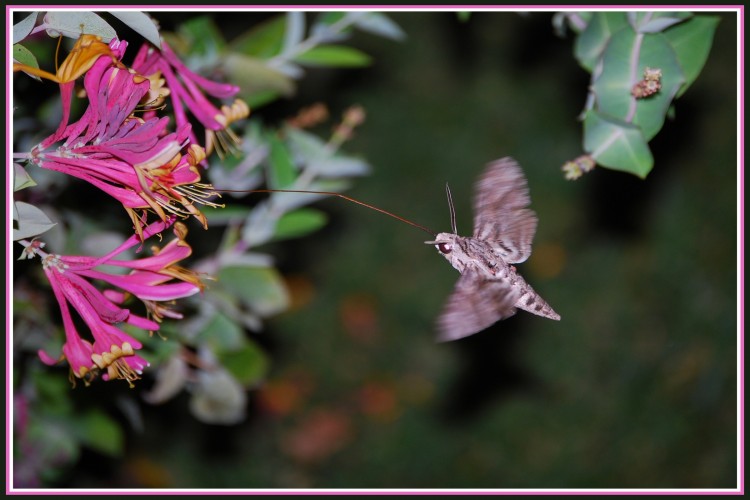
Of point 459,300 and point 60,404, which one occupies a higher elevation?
point 459,300

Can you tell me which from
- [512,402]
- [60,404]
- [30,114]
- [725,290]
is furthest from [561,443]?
[30,114]

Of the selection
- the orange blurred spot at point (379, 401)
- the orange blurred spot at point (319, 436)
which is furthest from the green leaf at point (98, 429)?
the orange blurred spot at point (379, 401)

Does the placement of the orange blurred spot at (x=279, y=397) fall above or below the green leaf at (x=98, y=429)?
below

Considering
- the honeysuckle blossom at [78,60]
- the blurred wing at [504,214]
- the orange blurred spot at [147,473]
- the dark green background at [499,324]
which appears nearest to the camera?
the honeysuckle blossom at [78,60]

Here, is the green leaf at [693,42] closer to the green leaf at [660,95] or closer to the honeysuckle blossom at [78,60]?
the green leaf at [660,95]

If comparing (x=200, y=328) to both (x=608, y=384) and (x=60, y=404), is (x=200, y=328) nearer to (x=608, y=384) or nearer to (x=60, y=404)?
(x=60, y=404)

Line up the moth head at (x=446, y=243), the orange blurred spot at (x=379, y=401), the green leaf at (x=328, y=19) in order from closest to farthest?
the moth head at (x=446, y=243) < the green leaf at (x=328, y=19) < the orange blurred spot at (x=379, y=401)

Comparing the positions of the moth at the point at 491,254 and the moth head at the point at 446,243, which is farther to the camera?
the moth head at the point at 446,243
